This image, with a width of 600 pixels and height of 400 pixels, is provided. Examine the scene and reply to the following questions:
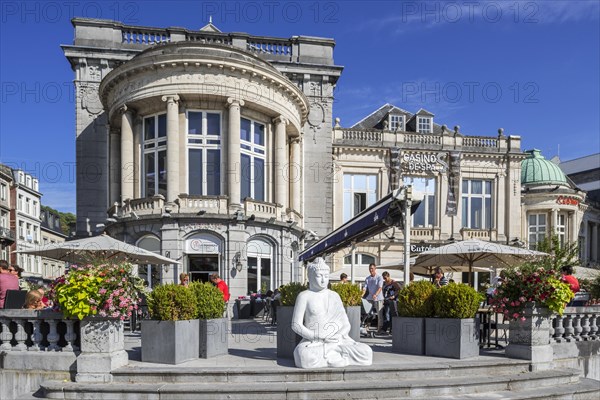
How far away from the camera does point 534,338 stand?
30.2 ft

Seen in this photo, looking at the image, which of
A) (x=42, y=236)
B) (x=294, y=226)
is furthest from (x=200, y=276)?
(x=42, y=236)

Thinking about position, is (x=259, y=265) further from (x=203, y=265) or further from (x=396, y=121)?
(x=396, y=121)

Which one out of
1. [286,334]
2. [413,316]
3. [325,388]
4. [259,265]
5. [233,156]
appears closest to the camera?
[325,388]

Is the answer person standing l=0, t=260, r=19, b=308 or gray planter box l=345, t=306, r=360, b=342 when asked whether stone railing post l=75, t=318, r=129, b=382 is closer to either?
person standing l=0, t=260, r=19, b=308

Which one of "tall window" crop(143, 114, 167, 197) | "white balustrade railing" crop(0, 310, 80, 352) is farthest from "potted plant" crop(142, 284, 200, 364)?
"tall window" crop(143, 114, 167, 197)

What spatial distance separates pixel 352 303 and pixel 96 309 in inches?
185

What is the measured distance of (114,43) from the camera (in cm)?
2503

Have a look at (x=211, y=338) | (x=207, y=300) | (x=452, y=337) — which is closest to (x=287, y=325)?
(x=211, y=338)

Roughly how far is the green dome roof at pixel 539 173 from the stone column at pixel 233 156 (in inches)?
913

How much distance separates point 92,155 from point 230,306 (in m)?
11.5

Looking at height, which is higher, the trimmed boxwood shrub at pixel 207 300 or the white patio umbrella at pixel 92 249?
the white patio umbrella at pixel 92 249

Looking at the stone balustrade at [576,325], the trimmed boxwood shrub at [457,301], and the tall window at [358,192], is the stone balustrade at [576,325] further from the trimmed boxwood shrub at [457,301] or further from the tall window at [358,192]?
the tall window at [358,192]

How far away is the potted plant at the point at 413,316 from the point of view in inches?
382

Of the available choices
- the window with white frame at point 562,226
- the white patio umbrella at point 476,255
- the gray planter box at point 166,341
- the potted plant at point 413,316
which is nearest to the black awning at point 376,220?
the white patio umbrella at point 476,255
